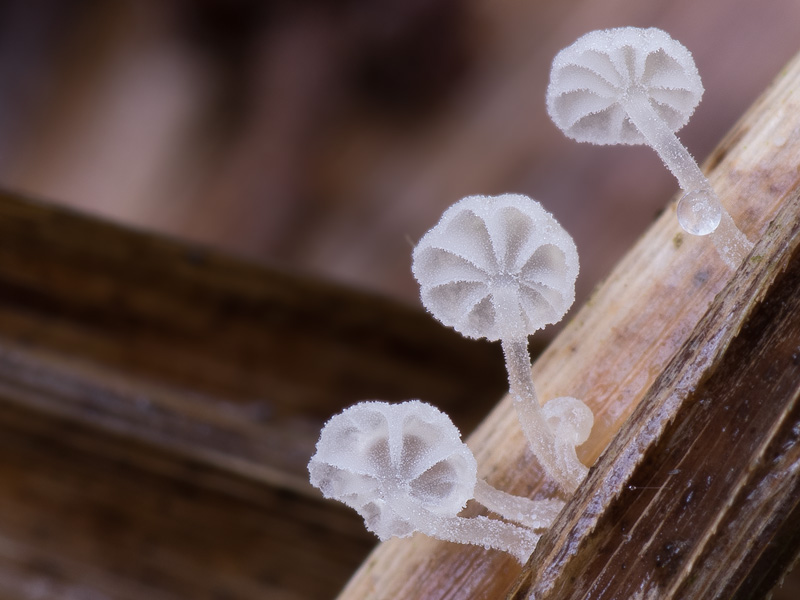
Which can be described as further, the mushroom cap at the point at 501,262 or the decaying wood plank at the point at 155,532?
the decaying wood plank at the point at 155,532

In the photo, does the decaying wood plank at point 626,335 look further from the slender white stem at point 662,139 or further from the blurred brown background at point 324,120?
the blurred brown background at point 324,120

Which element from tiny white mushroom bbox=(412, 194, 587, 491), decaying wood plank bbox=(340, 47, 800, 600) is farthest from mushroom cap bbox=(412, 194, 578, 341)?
decaying wood plank bbox=(340, 47, 800, 600)

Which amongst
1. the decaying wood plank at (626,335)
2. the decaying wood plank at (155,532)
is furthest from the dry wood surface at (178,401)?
the decaying wood plank at (626,335)

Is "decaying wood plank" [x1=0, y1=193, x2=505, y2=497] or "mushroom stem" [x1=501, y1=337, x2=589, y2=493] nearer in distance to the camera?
"mushroom stem" [x1=501, y1=337, x2=589, y2=493]

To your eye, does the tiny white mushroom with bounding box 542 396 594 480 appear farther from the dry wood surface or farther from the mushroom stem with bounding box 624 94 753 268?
the dry wood surface

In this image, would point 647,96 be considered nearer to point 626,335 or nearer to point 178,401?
point 626,335

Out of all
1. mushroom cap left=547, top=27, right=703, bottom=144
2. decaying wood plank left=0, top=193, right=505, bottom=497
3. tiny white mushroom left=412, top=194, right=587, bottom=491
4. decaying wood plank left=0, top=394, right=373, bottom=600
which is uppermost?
decaying wood plank left=0, top=193, right=505, bottom=497
